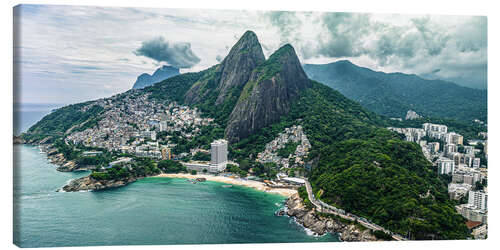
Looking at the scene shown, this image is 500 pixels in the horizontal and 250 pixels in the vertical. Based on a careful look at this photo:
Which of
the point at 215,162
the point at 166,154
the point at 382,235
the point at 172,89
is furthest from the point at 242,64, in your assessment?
the point at 382,235

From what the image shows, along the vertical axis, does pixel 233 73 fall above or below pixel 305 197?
above

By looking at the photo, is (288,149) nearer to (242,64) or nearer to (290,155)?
(290,155)

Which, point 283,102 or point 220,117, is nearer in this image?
point 283,102

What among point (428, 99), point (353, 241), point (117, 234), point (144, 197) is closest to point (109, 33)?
point (144, 197)

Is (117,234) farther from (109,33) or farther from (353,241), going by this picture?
(109,33)
